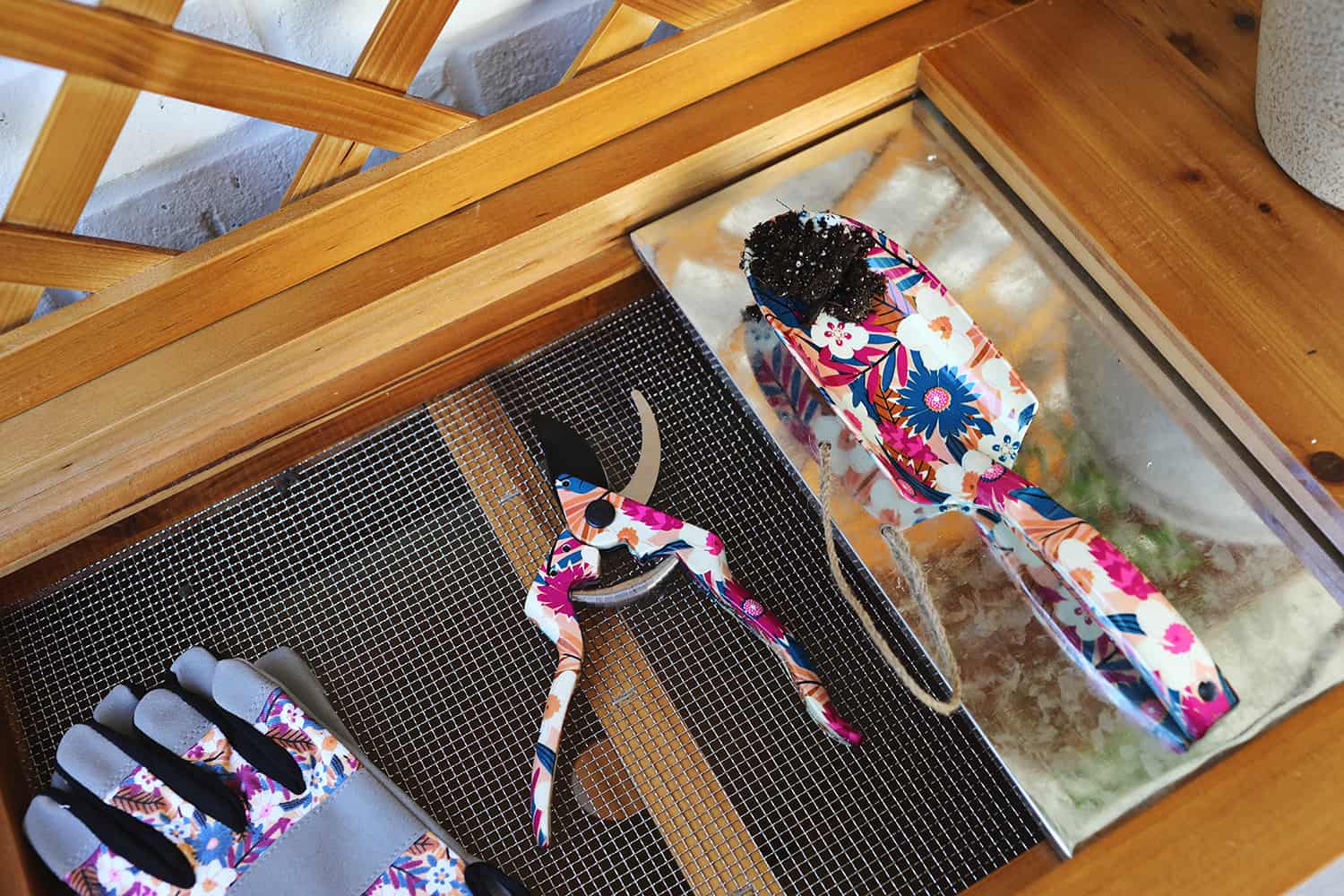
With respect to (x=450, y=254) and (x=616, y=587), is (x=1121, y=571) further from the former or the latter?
(x=450, y=254)

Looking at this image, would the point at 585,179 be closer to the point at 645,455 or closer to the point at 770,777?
the point at 645,455

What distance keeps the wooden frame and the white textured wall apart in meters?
0.07

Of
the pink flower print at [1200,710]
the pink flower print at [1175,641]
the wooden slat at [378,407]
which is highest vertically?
the wooden slat at [378,407]

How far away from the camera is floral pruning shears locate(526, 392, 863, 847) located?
483 mm

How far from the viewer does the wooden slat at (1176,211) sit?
0.49 metres

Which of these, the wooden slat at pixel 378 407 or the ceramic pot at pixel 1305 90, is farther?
the wooden slat at pixel 378 407

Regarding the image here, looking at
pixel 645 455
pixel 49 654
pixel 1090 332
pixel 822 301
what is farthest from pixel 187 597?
pixel 1090 332

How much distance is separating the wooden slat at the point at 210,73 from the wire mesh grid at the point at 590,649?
0.51 ft

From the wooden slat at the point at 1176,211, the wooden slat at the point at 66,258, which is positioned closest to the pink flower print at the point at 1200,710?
the wooden slat at the point at 1176,211

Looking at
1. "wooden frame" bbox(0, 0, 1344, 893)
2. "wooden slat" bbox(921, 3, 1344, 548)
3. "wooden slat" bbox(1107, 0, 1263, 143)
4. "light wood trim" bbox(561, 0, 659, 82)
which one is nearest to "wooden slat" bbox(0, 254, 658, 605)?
"wooden frame" bbox(0, 0, 1344, 893)

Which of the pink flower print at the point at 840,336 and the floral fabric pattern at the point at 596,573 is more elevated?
the pink flower print at the point at 840,336

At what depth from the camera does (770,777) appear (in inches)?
19.3

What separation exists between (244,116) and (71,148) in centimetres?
13

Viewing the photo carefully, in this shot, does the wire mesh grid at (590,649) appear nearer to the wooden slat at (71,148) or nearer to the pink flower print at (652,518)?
the pink flower print at (652,518)
